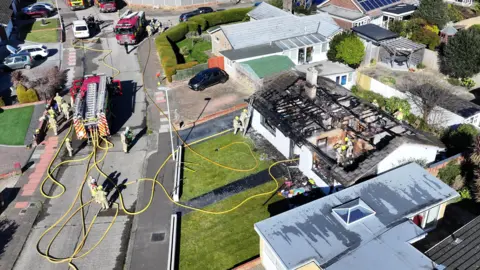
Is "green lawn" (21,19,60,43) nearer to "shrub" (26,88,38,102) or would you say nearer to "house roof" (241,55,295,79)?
"shrub" (26,88,38,102)

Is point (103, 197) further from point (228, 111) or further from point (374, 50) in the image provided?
point (374, 50)

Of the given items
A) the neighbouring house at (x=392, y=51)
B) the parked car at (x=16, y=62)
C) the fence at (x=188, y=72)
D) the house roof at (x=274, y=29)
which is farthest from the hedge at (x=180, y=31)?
the neighbouring house at (x=392, y=51)

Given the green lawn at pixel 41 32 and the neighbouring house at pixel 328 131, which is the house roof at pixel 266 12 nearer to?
the neighbouring house at pixel 328 131

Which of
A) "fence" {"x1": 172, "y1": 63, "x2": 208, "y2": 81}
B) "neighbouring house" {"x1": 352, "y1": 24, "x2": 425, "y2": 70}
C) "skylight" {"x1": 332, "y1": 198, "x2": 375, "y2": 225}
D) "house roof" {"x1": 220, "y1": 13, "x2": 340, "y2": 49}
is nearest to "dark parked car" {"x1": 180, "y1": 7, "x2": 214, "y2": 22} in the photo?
"house roof" {"x1": 220, "y1": 13, "x2": 340, "y2": 49}

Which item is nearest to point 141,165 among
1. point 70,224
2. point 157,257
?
point 70,224

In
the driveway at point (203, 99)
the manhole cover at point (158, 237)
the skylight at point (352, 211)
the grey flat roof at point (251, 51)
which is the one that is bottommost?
the manhole cover at point (158, 237)

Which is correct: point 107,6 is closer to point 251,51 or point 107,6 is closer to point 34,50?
point 34,50

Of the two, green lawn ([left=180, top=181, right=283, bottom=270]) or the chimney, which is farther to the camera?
the chimney
